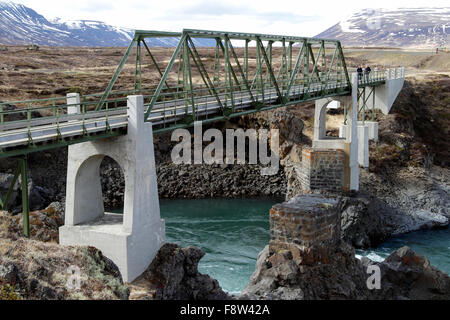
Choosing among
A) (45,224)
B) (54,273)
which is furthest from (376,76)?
(54,273)

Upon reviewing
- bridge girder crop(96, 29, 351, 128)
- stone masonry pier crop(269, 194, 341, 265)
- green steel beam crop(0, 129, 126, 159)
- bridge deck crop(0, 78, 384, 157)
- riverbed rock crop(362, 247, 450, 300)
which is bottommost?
riverbed rock crop(362, 247, 450, 300)

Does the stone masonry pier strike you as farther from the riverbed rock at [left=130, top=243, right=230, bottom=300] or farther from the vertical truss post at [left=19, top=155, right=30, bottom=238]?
the vertical truss post at [left=19, top=155, right=30, bottom=238]

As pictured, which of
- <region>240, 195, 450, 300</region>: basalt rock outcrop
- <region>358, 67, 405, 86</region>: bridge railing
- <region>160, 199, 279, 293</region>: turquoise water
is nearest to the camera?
<region>240, 195, 450, 300</region>: basalt rock outcrop

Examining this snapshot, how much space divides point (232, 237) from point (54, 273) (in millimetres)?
22930

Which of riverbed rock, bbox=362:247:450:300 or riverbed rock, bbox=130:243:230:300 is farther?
riverbed rock, bbox=362:247:450:300

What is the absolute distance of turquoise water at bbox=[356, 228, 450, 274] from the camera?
31.9m

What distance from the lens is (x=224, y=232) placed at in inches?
1407

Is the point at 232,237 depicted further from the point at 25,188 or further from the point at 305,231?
the point at 25,188

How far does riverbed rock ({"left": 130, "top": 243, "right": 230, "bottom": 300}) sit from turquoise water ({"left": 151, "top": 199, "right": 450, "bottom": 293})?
21.1ft

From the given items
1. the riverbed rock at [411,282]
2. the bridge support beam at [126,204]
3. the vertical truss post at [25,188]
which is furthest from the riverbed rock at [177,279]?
the riverbed rock at [411,282]

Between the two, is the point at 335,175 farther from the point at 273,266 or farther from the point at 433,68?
the point at 433,68

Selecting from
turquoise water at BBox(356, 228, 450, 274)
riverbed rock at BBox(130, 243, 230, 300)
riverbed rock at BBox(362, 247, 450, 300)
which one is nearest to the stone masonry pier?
riverbed rock at BBox(362, 247, 450, 300)

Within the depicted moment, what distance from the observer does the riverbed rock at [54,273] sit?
10.8m
